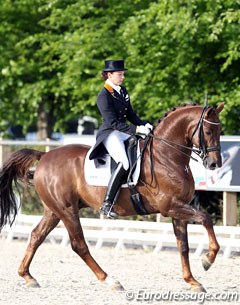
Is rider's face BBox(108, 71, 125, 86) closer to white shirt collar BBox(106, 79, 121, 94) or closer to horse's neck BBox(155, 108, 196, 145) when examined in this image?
white shirt collar BBox(106, 79, 121, 94)

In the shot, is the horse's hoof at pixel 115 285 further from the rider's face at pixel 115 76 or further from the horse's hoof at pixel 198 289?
the rider's face at pixel 115 76

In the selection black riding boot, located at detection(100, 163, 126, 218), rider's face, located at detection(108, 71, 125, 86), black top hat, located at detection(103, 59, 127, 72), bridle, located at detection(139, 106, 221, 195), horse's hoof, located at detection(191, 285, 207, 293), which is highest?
black top hat, located at detection(103, 59, 127, 72)

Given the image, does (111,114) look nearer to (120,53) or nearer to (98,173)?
(98,173)

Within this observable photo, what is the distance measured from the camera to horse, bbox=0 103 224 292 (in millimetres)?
10203

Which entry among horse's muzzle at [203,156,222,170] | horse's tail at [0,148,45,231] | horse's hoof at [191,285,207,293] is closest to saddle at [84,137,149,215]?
horse's muzzle at [203,156,222,170]

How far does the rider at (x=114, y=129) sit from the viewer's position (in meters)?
10.7

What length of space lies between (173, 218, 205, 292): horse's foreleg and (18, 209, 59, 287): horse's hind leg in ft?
5.64

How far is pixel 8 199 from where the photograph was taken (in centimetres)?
1179

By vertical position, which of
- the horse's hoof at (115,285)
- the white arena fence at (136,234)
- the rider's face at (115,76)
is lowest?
the white arena fence at (136,234)

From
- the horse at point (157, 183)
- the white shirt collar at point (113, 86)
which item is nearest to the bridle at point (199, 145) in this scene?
the horse at point (157, 183)

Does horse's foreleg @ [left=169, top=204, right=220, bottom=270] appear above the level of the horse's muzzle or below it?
below

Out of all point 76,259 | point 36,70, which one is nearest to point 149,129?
point 76,259

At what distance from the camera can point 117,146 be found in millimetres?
10672

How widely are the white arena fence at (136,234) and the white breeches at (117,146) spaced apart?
13.3 ft
